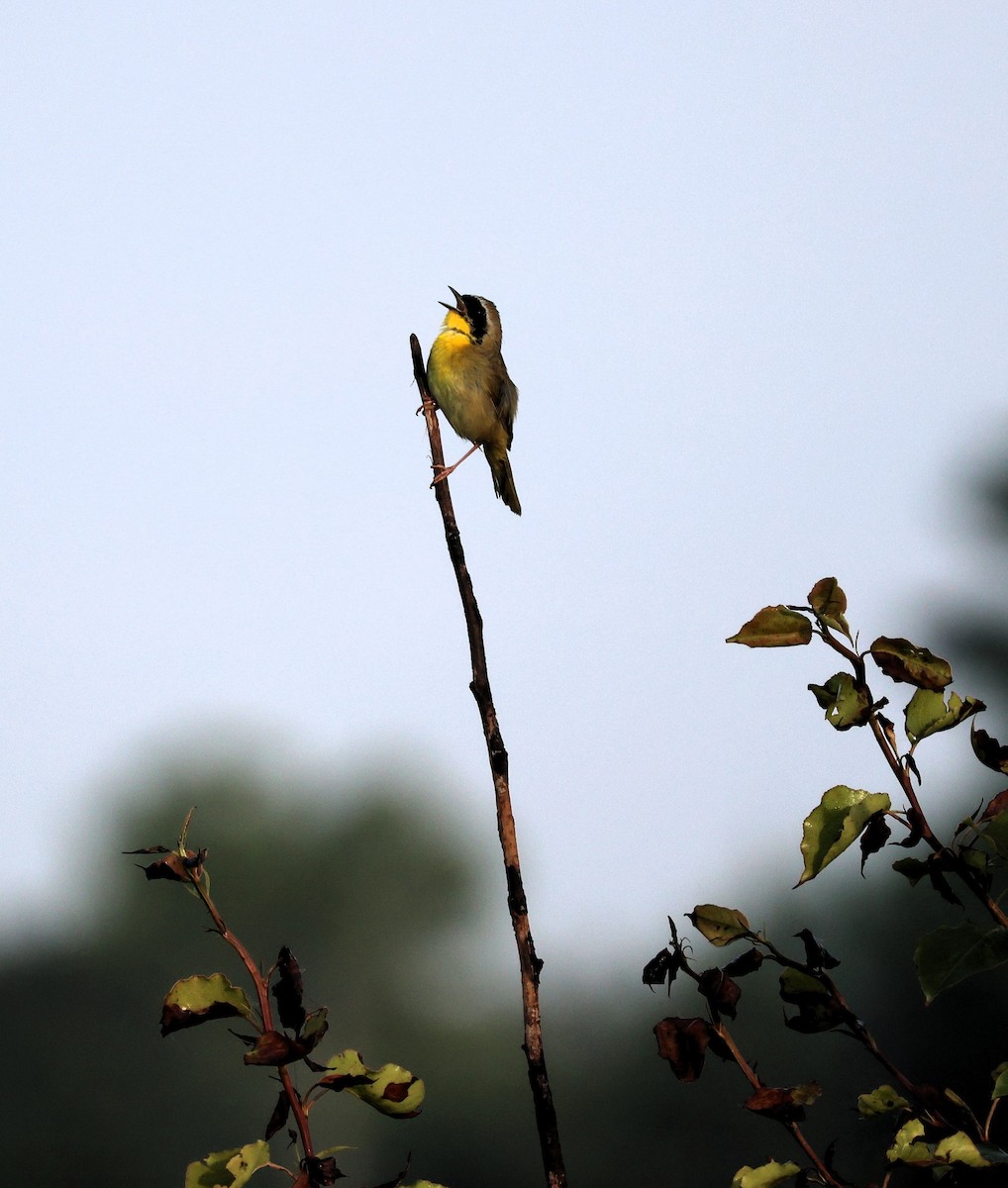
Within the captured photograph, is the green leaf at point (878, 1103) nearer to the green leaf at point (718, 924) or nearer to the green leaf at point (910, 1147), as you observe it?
the green leaf at point (910, 1147)

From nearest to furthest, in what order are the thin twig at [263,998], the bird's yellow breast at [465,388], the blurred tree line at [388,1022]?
the thin twig at [263,998] < the bird's yellow breast at [465,388] < the blurred tree line at [388,1022]

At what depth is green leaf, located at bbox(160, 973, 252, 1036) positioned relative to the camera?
138 cm

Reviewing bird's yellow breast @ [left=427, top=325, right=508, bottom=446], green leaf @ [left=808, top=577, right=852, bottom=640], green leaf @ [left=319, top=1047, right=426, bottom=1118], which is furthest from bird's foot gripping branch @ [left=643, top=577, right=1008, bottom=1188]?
bird's yellow breast @ [left=427, top=325, right=508, bottom=446]

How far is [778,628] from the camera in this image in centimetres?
154

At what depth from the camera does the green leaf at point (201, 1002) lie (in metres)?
1.38

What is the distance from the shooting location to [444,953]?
5500 cm

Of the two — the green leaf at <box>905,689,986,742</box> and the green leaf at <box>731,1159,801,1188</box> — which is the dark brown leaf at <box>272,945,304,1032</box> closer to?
the green leaf at <box>731,1159,801,1188</box>

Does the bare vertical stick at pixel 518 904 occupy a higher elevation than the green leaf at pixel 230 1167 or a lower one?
higher

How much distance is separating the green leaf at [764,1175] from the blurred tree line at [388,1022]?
788 inches

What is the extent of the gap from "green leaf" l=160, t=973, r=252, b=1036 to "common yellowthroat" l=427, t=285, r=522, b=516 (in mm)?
6491

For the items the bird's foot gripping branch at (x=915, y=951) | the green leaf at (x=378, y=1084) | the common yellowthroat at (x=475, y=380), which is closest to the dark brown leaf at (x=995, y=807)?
the bird's foot gripping branch at (x=915, y=951)

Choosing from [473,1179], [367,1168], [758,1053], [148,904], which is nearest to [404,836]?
[148,904]

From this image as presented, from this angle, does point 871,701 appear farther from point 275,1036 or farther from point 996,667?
point 996,667

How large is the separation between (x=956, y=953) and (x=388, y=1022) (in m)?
51.6
